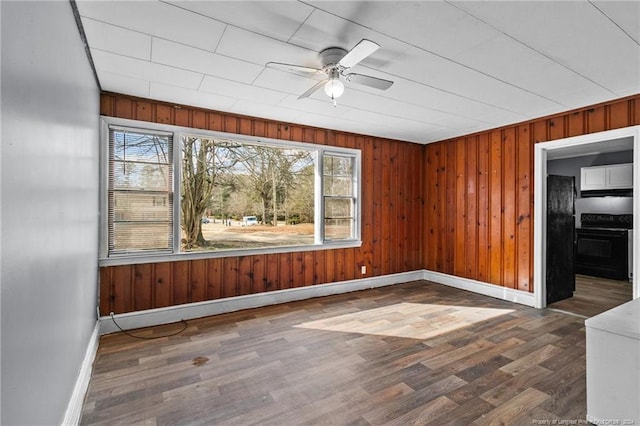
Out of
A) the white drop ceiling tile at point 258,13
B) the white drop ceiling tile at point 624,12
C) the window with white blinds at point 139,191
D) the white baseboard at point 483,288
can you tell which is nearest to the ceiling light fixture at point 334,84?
the white drop ceiling tile at point 258,13

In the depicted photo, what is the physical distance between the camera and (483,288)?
4992mm

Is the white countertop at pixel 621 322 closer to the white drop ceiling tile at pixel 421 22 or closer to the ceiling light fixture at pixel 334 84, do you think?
the white drop ceiling tile at pixel 421 22

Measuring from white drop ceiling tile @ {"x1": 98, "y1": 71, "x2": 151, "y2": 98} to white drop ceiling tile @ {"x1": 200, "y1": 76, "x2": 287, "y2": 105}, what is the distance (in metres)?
0.59

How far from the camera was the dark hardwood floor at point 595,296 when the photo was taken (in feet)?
13.9

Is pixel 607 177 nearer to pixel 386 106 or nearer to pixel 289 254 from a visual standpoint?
pixel 386 106

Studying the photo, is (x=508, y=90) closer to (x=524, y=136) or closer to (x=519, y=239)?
(x=524, y=136)

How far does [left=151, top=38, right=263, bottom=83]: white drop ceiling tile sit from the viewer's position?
98.5 inches

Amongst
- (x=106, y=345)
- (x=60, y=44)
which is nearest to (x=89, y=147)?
(x=60, y=44)

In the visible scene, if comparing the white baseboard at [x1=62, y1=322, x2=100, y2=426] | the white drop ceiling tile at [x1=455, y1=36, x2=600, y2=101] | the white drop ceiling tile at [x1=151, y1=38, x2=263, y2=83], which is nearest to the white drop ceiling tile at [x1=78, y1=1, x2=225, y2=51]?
the white drop ceiling tile at [x1=151, y1=38, x2=263, y2=83]

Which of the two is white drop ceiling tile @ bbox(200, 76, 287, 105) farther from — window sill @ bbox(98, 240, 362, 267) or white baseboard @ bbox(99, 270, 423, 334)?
white baseboard @ bbox(99, 270, 423, 334)

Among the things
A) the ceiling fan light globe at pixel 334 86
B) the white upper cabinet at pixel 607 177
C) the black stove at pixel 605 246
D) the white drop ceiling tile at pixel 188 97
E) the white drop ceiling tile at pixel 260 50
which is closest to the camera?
the white drop ceiling tile at pixel 260 50

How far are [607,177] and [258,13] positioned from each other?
24.7 ft

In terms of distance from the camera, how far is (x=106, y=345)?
3.11 meters

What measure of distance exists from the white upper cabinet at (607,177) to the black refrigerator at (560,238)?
2264 mm
